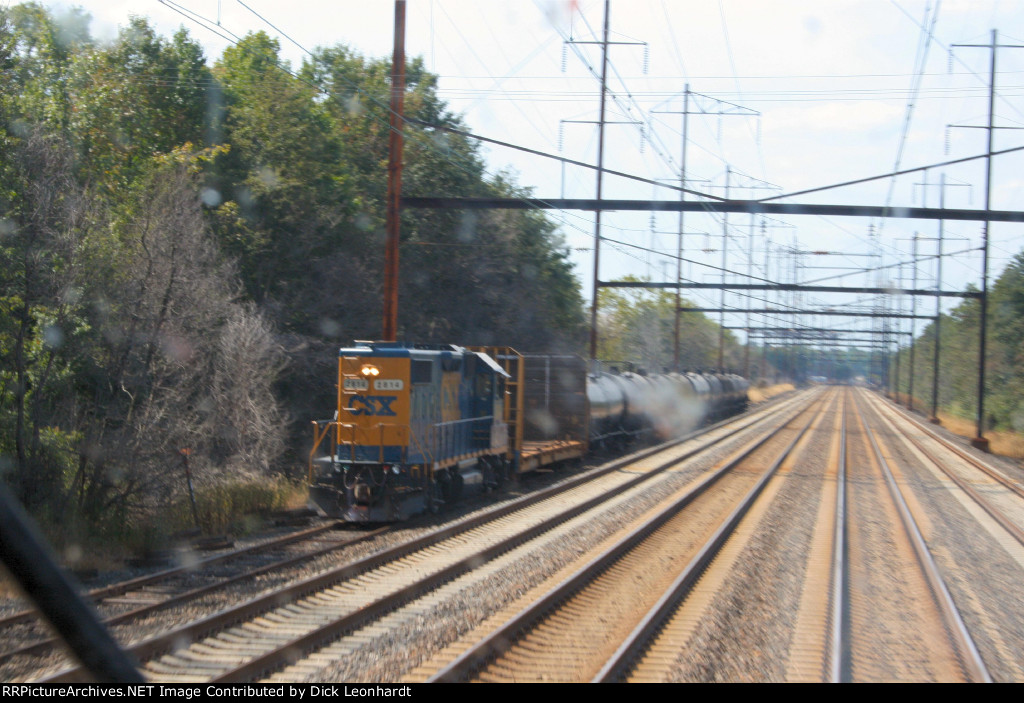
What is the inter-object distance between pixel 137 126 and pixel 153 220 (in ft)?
57.6

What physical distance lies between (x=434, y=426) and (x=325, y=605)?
6.57 meters

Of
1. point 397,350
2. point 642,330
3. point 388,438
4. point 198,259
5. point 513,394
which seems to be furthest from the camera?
point 642,330

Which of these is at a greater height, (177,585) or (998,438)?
(998,438)

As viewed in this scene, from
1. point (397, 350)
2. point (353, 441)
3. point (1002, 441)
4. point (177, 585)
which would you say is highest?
point (397, 350)

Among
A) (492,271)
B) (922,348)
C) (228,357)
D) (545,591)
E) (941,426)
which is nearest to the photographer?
(545,591)

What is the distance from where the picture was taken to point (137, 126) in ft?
107

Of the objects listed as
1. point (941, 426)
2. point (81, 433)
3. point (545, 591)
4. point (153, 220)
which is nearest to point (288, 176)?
point (153, 220)

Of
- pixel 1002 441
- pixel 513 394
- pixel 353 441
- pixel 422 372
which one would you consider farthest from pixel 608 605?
pixel 1002 441

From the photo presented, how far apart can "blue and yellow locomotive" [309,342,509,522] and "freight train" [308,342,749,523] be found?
2cm

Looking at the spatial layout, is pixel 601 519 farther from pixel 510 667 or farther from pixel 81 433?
pixel 81 433

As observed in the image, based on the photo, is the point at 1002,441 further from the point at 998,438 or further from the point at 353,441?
the point at 353,441

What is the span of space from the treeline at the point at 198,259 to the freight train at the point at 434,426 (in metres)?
3.75

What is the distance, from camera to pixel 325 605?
30.8 ft

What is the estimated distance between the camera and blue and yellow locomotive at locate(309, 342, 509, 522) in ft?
48.5
